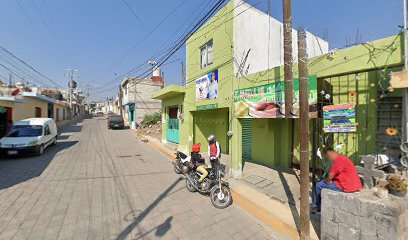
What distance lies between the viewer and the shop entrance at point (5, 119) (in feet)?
50.0

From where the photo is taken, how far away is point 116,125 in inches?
1067

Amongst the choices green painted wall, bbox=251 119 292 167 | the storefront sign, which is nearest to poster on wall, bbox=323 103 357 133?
green painted wall, bbox=251 119 292 167

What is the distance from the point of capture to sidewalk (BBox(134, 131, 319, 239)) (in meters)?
4.58

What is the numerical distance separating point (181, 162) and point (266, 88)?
4.05 m

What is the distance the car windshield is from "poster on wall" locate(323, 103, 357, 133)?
1388 centimetres

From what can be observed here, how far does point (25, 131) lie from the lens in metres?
11.7

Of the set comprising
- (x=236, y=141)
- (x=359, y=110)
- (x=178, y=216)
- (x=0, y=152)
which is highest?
(x=359, y=110)

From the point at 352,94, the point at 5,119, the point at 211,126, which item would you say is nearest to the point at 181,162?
the point at 211,126

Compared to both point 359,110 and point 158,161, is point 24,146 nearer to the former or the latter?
point 158,161

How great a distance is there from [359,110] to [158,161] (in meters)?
8.67

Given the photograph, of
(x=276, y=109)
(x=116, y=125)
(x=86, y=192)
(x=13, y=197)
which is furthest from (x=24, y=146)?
(x=116, y=125)

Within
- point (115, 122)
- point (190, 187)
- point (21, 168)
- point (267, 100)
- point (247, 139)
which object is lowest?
point (190, 187)

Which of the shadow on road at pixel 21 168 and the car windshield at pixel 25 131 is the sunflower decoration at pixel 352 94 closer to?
the shadow on road at pixel 21 168

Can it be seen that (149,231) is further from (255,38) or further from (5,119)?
(5,119)
